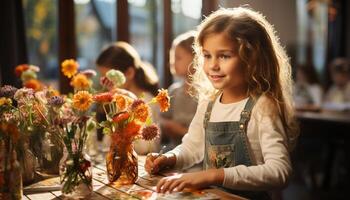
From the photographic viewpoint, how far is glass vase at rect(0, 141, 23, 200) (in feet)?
3.81

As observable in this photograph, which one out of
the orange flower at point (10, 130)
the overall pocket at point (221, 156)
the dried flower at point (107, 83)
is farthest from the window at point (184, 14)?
the orange flower at point (10, 130)

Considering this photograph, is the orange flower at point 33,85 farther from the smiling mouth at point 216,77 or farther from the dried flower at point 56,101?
the smiling mouth at point 216,77

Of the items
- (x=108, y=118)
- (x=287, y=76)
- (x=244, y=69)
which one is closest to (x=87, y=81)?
(x=108, y=118)

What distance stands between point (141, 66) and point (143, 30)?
121 centimetres

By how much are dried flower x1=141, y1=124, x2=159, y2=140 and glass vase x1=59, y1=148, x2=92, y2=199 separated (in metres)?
0.18

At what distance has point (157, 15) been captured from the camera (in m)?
3.54

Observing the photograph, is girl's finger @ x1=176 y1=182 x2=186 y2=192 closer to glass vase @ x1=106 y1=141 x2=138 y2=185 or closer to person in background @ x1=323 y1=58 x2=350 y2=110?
glass vase @ x1=106 y1=141 x2=138 y2=185

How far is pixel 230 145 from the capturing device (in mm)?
1491

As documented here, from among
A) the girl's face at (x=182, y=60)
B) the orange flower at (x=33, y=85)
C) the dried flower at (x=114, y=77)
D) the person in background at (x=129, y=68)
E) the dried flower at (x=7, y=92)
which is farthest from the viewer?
the girl's face at (x=182, y=60)

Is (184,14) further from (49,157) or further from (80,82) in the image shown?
(49,157)

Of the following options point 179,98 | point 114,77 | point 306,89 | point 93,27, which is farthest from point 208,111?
point 306,89

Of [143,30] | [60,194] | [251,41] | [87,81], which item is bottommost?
[60,194]

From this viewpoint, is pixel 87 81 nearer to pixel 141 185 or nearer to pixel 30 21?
pixel 141 185

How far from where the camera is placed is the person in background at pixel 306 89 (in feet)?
15.4
